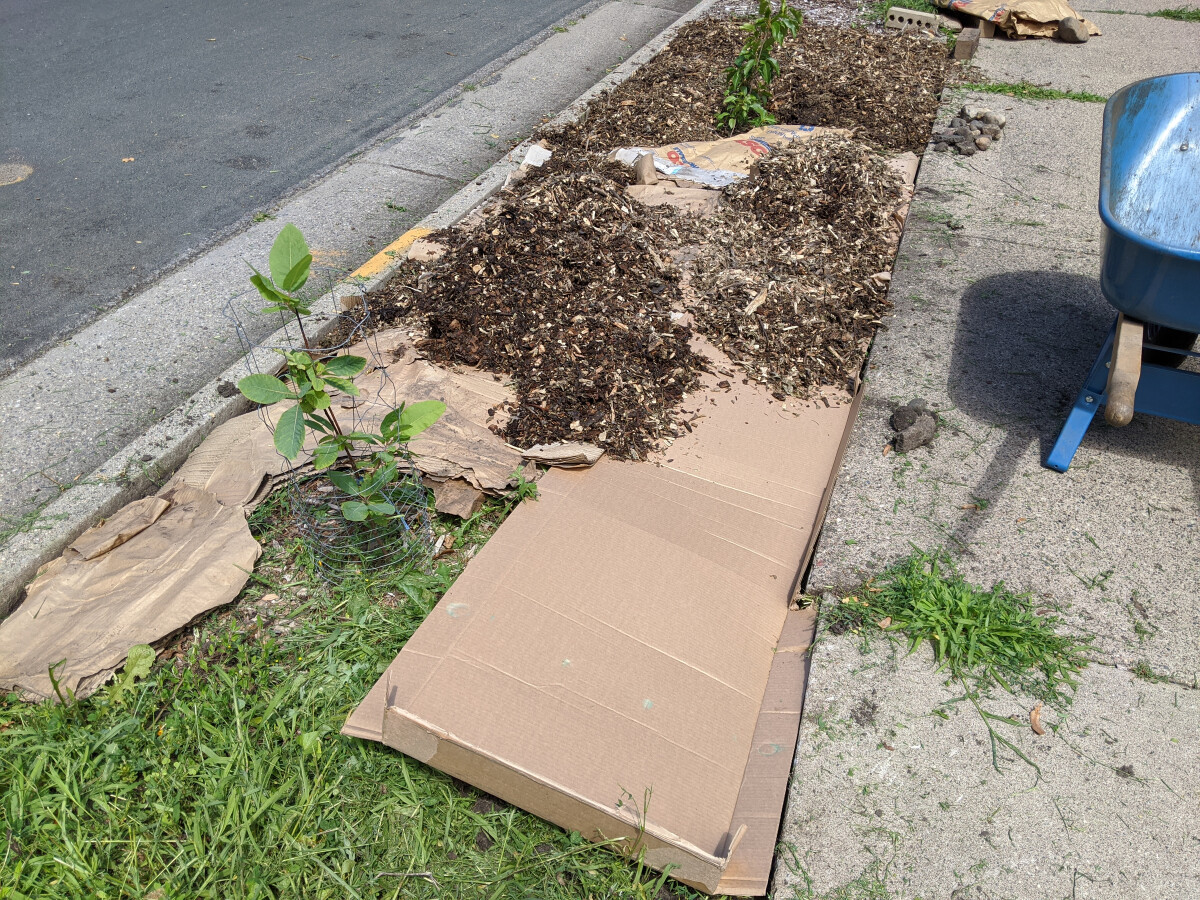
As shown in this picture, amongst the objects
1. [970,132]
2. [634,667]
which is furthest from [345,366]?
[970,132]

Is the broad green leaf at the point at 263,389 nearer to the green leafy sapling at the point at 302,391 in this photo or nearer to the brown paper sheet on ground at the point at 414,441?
the green leafy sapling at the point at 302,391

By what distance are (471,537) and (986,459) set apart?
2025mm

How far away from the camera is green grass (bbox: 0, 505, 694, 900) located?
2.05 metres

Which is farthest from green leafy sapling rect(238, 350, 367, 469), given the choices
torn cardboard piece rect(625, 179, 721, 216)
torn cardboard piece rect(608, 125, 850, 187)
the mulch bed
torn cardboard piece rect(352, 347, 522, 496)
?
torn cardboard piece rect(608, 125, 850, 187)

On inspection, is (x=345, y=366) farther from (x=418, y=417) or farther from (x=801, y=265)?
(x=801, y=265)

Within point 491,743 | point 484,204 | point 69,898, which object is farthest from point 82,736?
point 484,204

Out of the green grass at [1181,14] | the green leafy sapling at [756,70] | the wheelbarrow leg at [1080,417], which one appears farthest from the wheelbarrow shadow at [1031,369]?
the green grass at [1181,14]

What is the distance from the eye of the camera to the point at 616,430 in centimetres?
319

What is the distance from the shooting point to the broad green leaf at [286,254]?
7.38 ft

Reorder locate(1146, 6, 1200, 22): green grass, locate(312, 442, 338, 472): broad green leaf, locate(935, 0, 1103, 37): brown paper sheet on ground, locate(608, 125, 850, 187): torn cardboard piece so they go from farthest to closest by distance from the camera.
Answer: locate(1146, 6, 1200, 22): green grass, locate(935, 0, 1103, 37): brown paper sheet on ground, locate(608, 125, 850, 187): torn cardboard piece, locate(312, 442, 338, 472): broad green leaf

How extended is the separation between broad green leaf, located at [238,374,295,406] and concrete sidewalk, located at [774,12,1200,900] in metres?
1.80

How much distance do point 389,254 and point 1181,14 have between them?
8.33m

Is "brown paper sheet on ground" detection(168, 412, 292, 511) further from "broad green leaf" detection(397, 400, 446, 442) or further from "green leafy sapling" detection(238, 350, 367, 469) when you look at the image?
"broad green leaf" detection(397, 400, 446, 442)

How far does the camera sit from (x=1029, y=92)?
609cm
